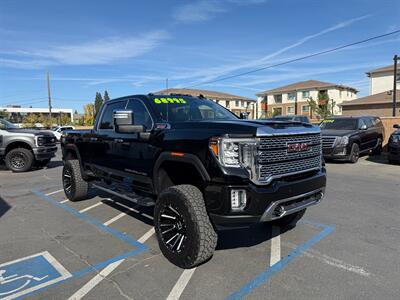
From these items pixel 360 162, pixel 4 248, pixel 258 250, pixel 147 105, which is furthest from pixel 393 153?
pixel 4 248

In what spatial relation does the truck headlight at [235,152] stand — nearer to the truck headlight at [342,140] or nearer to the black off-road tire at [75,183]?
the black off-road tire at [75,183]

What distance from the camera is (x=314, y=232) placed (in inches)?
176

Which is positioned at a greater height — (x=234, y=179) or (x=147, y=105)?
(x=147, y=105)

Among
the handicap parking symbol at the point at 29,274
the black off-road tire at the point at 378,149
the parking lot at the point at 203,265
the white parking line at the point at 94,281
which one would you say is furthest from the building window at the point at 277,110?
the handicap parking symbol at the point at 29,274

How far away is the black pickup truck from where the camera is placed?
3048 millimetres

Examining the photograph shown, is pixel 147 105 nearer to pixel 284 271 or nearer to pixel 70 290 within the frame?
pixel 70 290

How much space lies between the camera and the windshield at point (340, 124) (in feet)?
40.5

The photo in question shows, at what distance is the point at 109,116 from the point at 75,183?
1.68 metres

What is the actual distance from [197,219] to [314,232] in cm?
222

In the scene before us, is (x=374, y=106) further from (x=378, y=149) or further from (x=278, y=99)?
(x=378, y=149)

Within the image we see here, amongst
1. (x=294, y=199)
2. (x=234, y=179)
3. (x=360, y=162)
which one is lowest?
(x=360, y=162)

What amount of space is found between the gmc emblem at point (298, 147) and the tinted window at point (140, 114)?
1844mm

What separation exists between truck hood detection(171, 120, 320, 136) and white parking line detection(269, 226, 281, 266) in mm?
1496

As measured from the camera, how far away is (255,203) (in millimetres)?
3006
